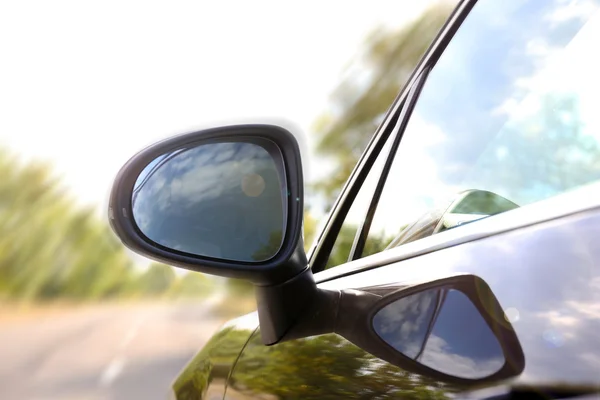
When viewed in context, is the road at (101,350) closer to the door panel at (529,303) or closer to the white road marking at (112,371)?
the white road marking at (112,371)

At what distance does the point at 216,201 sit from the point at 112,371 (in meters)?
9.88

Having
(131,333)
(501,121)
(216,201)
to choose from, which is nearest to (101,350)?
(131,333)

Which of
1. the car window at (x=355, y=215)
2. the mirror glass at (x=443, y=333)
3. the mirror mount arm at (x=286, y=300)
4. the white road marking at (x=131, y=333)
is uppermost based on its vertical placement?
the car window at (x=355, y=215)

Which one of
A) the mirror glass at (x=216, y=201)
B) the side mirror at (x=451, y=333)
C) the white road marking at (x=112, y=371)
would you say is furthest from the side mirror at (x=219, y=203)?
the white road marking at (x=112, y=371)

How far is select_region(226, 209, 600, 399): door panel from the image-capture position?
72 cm

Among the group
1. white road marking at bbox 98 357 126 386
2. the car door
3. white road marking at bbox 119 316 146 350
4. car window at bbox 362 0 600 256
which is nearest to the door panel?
the car door

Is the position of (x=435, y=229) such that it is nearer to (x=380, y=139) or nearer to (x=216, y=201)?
(x=216, y=201)

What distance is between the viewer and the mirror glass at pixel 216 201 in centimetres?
139

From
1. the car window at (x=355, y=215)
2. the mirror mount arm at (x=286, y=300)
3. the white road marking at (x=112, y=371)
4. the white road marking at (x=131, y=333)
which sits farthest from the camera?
the white road marking at (x=131, y=333)

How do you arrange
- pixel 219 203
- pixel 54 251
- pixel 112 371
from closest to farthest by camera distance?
pixel 219 203, pixel 112 371, pixel 54 251

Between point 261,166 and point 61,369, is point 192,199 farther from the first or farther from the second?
point 61,369

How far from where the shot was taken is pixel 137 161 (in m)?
1.45

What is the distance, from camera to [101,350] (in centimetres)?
1303

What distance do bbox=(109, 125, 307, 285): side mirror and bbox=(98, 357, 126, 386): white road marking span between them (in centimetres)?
886
